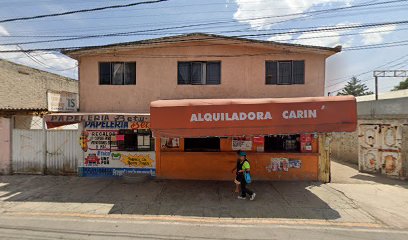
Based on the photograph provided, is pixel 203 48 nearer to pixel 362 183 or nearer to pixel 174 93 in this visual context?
pixel 174 93

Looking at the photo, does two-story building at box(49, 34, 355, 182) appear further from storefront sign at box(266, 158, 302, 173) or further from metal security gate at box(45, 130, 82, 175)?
metal security gate at box(45, 130, 82, 175)

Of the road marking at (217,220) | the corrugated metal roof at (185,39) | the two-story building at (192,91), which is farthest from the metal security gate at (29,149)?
the road marking at (217,220)

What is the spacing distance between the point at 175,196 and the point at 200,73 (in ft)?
16.9

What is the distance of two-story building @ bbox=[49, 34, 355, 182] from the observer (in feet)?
33.3

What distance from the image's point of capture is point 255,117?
7.68 metres

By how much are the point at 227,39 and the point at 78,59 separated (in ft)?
21.3

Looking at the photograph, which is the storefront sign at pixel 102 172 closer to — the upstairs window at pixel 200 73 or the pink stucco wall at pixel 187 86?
the pink stucco wall at pixel 187 86

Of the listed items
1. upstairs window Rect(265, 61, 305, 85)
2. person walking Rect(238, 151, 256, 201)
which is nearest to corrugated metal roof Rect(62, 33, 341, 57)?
upstairs window Rect(265, 61, 305, 85)

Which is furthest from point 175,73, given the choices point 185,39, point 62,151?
point 62,151

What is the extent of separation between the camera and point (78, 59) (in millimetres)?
10875

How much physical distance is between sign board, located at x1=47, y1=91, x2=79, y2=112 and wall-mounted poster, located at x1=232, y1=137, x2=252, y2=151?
6853 mm

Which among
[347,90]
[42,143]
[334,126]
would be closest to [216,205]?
[334,126]

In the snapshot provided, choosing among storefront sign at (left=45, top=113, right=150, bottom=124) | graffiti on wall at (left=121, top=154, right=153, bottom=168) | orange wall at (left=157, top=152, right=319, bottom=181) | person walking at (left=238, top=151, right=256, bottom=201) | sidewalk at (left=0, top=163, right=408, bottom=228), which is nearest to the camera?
sidewalk at (left=0, top=163, right=408, bottom=228)

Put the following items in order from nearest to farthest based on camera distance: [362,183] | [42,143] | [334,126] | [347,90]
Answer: [334,126]
[362,183]
[42,143]
[347,90]
